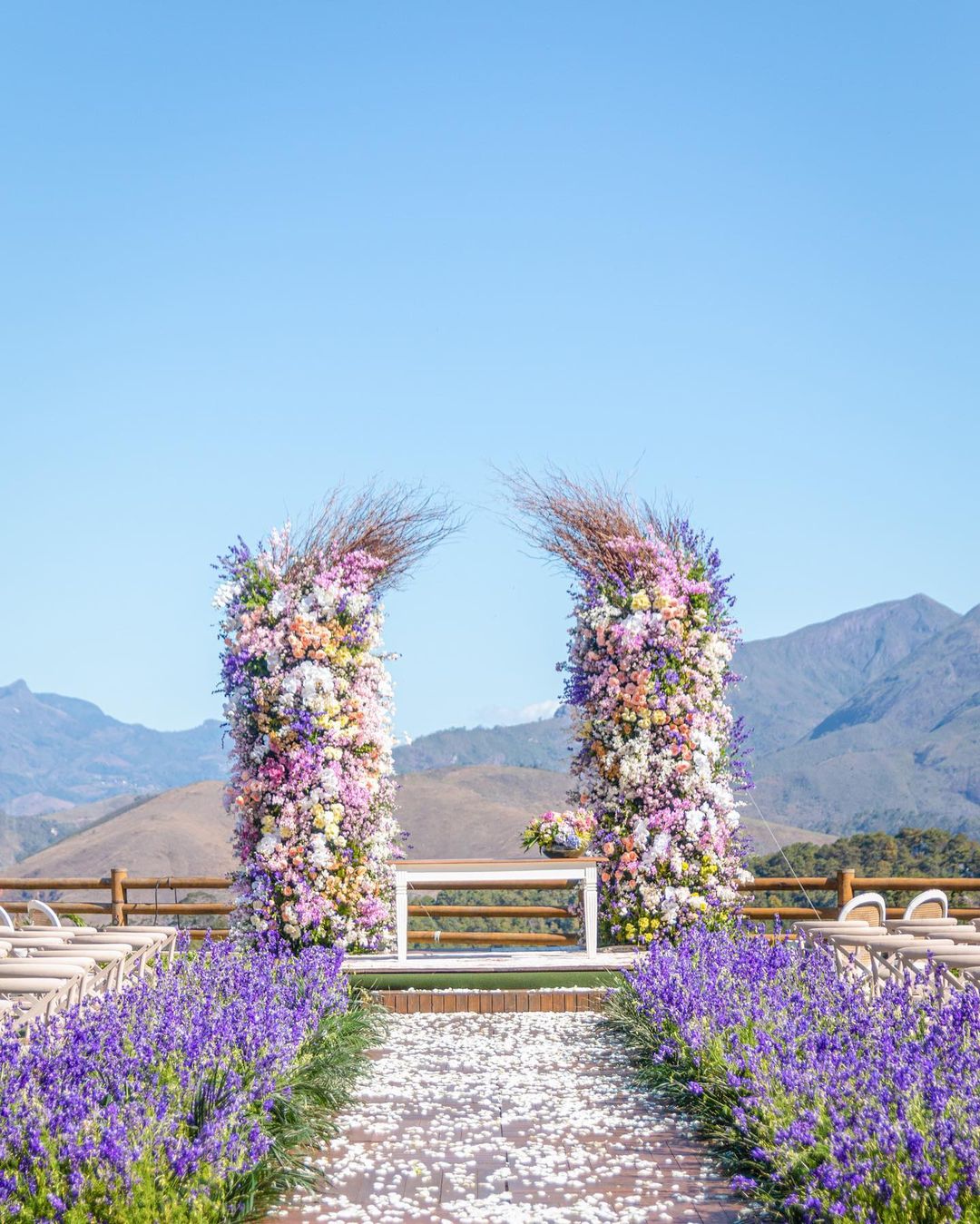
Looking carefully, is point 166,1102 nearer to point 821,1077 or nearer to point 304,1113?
point 304,1113

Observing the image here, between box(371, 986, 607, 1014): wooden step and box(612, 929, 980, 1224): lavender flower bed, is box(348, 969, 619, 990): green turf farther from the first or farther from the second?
box(612, 929, 980, 1224): lavender flower bed

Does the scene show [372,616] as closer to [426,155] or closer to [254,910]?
[254,910]

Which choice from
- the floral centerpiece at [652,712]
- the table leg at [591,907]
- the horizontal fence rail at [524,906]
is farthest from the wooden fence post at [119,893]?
the table leg at [591,907]

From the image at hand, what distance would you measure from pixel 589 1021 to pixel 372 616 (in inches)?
142

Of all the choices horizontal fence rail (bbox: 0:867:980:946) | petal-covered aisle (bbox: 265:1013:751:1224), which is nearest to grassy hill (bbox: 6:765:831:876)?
horizontal fence rail (bbox: 0:867:980:946)

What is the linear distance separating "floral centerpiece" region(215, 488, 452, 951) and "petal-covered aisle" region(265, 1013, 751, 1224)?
2302 millimetres

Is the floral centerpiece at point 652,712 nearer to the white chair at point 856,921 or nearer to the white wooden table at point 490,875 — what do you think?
the white wooden table at point 490,875

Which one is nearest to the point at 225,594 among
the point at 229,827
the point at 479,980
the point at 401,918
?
the point at 401,918

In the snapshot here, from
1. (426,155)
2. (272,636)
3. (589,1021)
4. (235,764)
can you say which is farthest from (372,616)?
(426,155)

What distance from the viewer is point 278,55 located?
11250 millimetres

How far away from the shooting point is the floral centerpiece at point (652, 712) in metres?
10.2

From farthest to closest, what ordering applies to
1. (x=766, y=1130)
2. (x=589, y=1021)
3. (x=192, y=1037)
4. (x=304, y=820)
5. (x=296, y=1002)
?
(x=304, y=820)
(x=589, y=1021)
(x=296, y=1002)
(x=192, y=1037)
(x=766, y=1130)

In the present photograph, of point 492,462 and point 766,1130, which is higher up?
point 492,462

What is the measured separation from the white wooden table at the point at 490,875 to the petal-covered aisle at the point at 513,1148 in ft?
6.37
